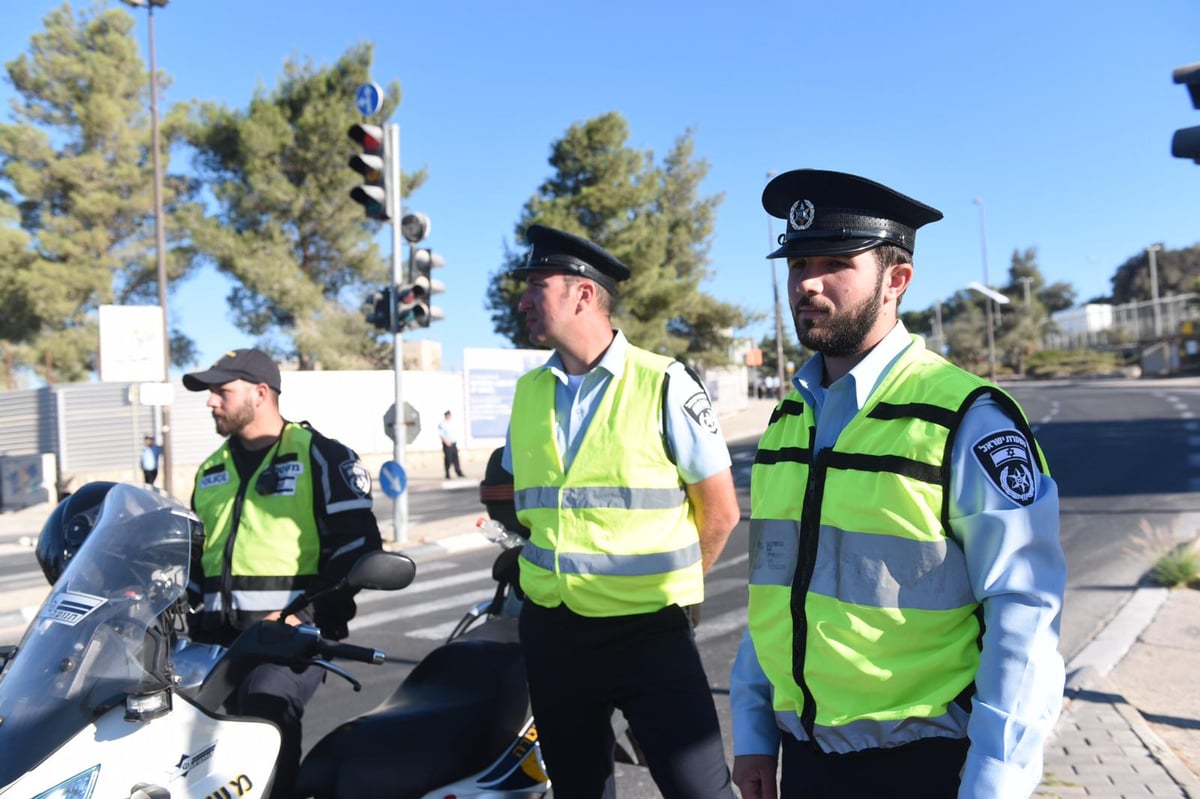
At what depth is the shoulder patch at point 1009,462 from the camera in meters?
1.48

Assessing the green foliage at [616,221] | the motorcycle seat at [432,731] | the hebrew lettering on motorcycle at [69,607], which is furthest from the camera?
the green foliage at [616,221]

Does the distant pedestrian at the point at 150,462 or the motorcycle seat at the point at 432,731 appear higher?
the distant pedestrian at the point at 150,462

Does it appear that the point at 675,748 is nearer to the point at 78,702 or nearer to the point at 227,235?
the point at 78,702

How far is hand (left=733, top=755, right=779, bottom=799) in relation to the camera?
71.0 inches

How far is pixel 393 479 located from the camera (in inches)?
415

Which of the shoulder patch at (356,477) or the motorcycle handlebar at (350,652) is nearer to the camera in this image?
the motorcycle handlebar at (350,652)

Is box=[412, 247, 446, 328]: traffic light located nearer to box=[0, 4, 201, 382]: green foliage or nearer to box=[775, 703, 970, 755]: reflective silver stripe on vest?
box=[775, 703, 970, 755]: reflective silver stripe on vest

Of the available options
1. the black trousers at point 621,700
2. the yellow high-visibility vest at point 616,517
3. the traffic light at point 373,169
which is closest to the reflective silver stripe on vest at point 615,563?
the yellow high-visibility vest at point 616,517

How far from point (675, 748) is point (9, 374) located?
29.9 m

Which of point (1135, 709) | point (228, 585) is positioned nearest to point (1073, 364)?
point (1135, 709)

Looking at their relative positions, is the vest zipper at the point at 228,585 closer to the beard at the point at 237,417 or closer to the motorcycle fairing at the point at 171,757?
the beard at the point at 237,417

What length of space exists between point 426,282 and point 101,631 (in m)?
8.78

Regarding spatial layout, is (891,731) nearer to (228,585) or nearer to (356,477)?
(356,477)

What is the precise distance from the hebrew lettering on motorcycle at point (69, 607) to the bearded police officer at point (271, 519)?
0.81 metres
